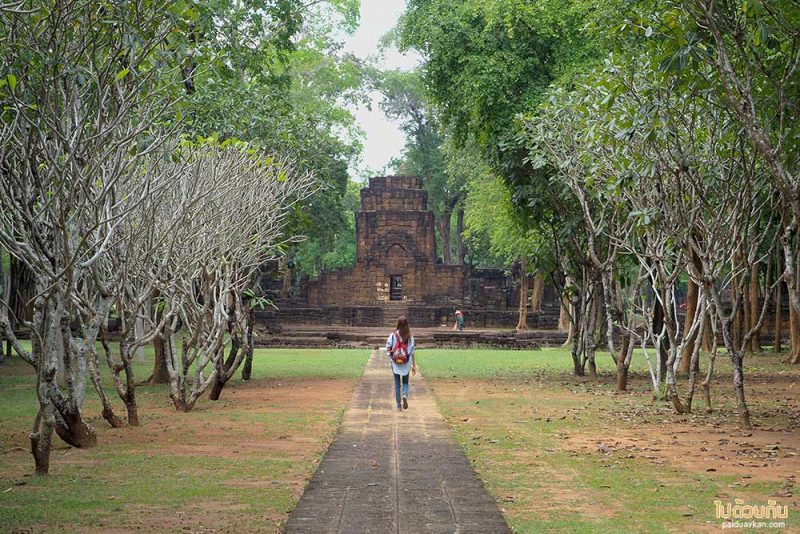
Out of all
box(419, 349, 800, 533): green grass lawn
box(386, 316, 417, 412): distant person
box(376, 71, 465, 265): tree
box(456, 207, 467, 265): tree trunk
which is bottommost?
box(419, 349, 800, 533): green grass lawn

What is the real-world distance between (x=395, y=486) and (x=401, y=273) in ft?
155

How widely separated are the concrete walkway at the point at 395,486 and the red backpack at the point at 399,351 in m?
1.05

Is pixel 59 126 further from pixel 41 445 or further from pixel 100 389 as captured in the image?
pixel 100 389

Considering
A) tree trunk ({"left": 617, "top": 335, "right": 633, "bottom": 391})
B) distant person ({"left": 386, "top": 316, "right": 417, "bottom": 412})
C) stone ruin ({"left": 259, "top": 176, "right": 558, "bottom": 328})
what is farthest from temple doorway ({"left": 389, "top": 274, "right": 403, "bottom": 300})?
distant person ({"left": 386, "top": 316, "right": 417, "bottom": 412})

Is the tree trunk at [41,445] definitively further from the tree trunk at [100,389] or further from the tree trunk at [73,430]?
the tree trunk at [100,389]

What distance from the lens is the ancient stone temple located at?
55.6 m

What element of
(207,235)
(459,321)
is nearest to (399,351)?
(207,235)

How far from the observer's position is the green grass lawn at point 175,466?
7812 millimetres

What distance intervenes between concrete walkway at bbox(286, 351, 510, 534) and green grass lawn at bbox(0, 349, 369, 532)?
0.82 feet

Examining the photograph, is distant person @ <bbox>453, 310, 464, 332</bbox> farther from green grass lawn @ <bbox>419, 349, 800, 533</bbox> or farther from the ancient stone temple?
green grass lawn @ <bbox>419, 349, 800, 533</bbox>

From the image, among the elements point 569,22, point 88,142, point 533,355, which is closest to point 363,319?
point 533,355

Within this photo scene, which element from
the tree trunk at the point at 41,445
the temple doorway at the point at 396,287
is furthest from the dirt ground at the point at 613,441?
the temple doorway at the point at 396,287

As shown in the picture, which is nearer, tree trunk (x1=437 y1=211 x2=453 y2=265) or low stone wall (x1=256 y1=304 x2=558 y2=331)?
low stone wall (x1=256 y1=304 x2=558 y2=331)

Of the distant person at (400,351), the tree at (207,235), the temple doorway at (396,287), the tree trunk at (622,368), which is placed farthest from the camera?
the temple doorway at (396,287)
